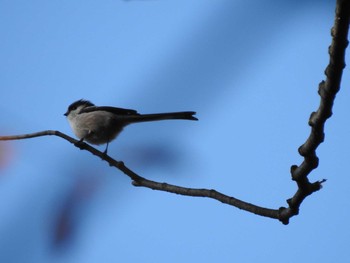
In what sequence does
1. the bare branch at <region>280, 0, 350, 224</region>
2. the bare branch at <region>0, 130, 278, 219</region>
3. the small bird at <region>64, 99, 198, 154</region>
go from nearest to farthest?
the bare branch at <region>280, 0, 350, 224</region>, the bare branch at <region>0, 130, 278, 219</region>, the small bird at <region>64, 99, 198, 154</region>

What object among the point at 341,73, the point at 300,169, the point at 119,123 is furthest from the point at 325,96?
the point at 119,123

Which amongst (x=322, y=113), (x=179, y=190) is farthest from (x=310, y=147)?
(x=179, y=190)

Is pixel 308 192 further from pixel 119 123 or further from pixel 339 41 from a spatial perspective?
pixel 119 123

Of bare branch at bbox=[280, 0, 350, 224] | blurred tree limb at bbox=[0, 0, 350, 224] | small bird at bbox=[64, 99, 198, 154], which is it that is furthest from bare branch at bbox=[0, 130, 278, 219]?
small bird at bbox=[64, 99, 198, 154]

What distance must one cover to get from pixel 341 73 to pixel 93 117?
17.5 feet

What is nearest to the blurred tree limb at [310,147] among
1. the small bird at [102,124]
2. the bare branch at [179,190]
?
the bare branch at [179,190]

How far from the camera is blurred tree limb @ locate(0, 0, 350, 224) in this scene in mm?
1868

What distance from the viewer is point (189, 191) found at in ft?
11.1

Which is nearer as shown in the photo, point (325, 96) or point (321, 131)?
point (325, 96)

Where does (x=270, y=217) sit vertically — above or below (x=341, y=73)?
below

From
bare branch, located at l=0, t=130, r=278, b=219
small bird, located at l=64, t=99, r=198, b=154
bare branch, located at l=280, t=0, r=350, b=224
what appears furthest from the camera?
small bird, located at l=64, t=99, r=198, b=154

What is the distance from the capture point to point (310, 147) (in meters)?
2.48

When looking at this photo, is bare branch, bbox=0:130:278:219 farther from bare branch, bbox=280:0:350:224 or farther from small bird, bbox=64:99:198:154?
small bird, bbox=64:99:198:154

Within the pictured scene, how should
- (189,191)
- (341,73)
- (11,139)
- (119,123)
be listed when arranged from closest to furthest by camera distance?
(341,73) → (11,139) → (189,191) → (119,123)
